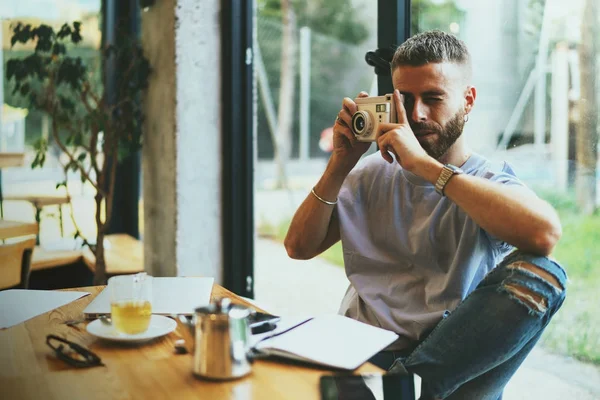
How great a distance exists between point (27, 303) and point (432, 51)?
1064 millimetres

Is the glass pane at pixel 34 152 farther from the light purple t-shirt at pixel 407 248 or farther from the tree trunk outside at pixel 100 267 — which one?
the light purple t-shirt at pixel 407 248

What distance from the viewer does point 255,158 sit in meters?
3.07

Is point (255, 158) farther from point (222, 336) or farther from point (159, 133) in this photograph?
point (222, 336)

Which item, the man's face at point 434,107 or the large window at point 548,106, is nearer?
the man's face at point 434,107

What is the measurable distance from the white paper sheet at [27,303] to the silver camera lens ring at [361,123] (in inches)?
28.9

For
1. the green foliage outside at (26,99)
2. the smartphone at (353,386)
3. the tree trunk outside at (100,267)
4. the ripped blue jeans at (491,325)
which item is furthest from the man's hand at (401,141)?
the green foliage outside at (26,99)

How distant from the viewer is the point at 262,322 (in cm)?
115

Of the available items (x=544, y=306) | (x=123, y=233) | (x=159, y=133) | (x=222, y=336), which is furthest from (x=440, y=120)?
(x=123, y=233)

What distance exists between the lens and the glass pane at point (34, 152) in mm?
3904

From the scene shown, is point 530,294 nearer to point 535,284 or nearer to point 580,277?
point 535,284

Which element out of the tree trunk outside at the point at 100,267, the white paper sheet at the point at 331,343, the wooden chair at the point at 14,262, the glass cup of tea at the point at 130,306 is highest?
the glass cup of tea at the point at 130,306

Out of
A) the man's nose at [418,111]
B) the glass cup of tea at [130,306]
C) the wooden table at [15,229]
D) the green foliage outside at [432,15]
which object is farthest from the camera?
the wooden table at [15,229]

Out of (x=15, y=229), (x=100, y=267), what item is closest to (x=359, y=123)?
(x=15, y=229)

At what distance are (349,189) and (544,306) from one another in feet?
2.25
